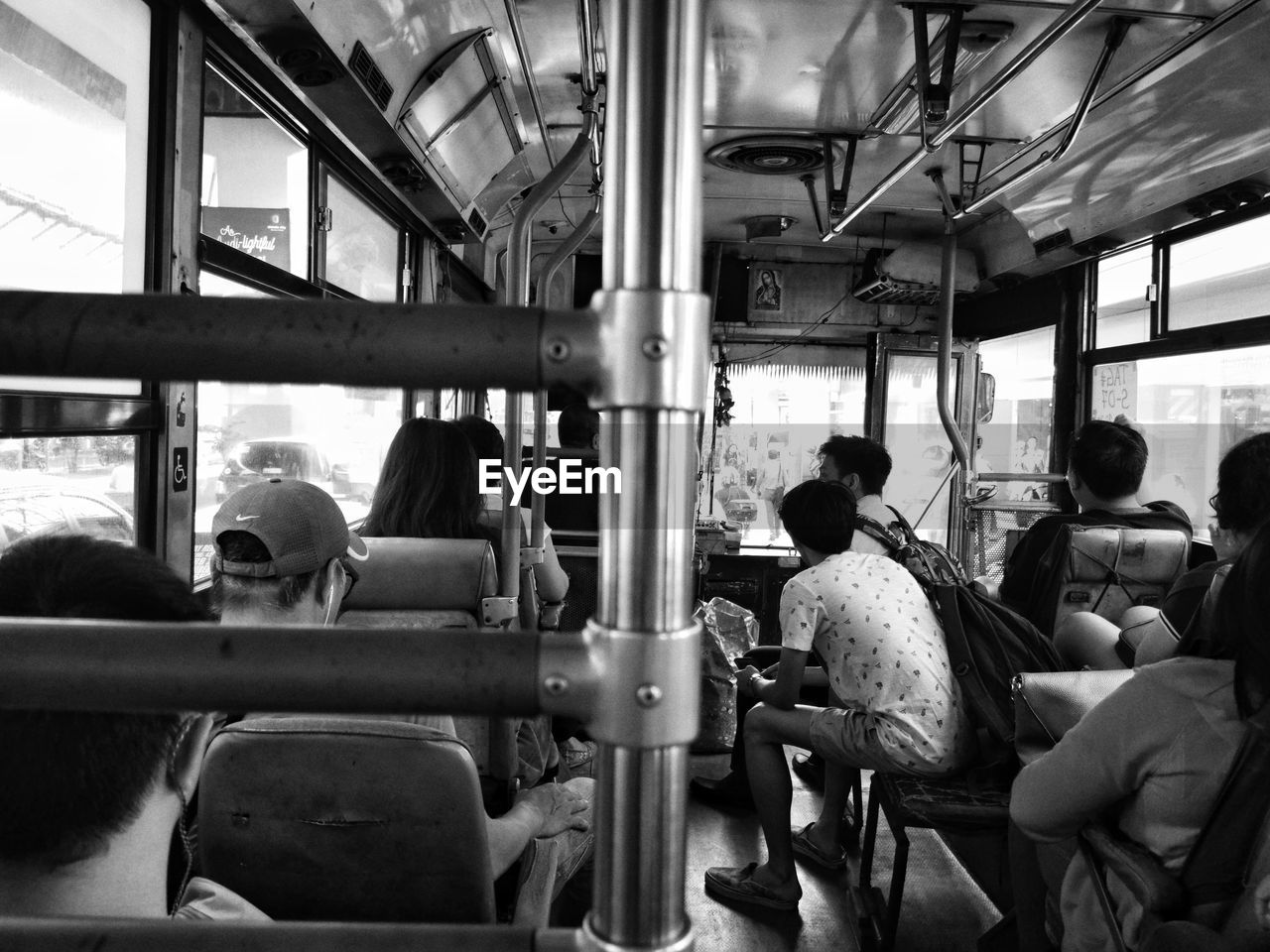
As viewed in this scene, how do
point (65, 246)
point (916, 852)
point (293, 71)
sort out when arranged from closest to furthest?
point (65, 246), point (293, 71), point (916, 852)

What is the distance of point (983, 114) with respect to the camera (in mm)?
3412

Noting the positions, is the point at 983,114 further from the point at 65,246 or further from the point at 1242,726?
the point at 65,246

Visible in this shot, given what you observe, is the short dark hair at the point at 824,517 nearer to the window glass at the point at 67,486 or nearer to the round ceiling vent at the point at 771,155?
the window glass at the point at 67,486

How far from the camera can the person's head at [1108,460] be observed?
9.45 feet

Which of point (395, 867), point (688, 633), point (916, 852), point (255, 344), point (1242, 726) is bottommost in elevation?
point (916, 852)

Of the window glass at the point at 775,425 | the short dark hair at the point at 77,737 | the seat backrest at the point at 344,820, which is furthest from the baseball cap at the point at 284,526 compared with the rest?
the window glass at the point at 775,425

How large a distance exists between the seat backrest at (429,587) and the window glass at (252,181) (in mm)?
953

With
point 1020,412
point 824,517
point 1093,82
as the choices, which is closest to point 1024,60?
point 1093,82

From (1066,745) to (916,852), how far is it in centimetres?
173

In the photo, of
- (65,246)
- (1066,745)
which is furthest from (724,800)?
(65,246)

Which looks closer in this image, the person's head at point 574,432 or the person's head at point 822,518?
the person's head at point 822,518

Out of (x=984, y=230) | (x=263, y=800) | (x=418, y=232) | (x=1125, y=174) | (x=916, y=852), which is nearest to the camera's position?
(x=263, y=800)

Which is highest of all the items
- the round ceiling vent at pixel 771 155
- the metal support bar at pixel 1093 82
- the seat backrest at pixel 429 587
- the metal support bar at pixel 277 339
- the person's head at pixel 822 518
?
the round ceiling vent at pixel 771 155

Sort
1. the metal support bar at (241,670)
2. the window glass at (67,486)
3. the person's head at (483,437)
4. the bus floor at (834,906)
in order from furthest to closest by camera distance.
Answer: the person's head at (483,437), the bus floor at (834,906), the window glass at (67,486), the metal support bar at (241,670)
